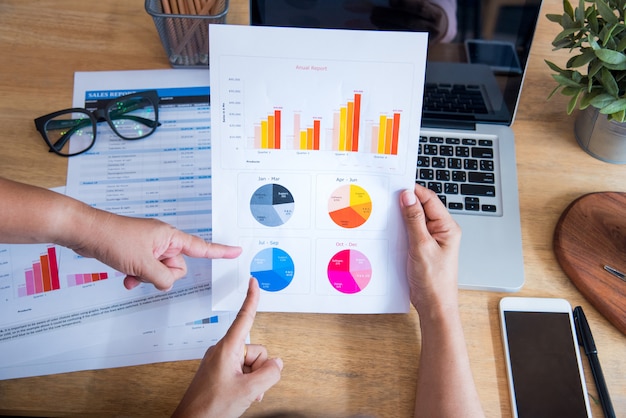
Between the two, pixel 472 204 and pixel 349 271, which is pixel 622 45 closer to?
pixel 472 204

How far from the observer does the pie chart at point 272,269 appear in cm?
80

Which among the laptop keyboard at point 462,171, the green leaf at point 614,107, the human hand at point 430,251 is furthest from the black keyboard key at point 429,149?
the green leaf at point 614,107

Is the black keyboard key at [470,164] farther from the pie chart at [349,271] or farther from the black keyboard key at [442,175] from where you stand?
the pie chart at [349,271]

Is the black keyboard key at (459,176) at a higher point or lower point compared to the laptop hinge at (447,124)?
lower

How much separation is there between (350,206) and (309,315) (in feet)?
0.55

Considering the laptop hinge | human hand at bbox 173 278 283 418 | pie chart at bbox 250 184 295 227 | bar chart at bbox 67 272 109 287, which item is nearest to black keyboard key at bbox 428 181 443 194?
the laptop hinge

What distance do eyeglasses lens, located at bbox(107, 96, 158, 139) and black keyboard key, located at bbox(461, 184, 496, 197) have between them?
0.50m

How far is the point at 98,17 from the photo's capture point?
106 centimetres

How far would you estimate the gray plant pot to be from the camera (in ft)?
2.90

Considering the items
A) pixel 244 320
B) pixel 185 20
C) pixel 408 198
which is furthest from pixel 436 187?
pixel 185 20

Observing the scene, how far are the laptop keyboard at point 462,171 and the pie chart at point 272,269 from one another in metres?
0.25

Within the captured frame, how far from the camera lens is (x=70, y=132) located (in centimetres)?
94

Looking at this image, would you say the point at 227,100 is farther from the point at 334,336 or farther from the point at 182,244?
the point at 334,336

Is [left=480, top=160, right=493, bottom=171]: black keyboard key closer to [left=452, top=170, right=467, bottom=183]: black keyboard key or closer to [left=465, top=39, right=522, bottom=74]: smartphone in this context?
[left=452, top=170, right=467, bottom=183]: black keyboard key
